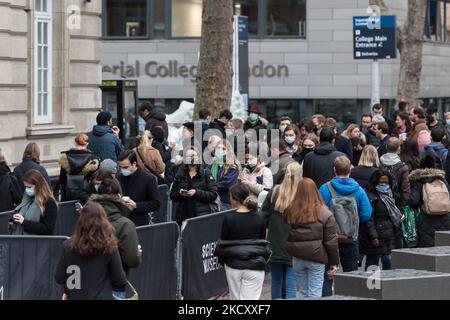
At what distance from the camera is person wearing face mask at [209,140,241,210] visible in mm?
16172

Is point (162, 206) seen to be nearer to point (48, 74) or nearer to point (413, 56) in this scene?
point (48, 74)

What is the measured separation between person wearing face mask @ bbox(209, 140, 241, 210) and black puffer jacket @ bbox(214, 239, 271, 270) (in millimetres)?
4222

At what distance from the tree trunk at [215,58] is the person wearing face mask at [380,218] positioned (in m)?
11.1

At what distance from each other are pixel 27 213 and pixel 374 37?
19149 mm

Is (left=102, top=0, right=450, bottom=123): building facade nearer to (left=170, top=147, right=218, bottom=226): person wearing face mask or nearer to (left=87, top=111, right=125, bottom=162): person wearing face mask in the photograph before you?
(left=87, top=111, right=125, bottom=162): person wearing face mask

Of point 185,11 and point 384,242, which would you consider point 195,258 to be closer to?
point 384,242

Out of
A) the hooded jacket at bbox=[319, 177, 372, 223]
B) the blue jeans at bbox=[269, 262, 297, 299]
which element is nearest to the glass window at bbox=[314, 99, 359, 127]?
the hooded jacket at bbox=[319, 177, 372, 223]

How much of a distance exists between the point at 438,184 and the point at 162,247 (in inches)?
161

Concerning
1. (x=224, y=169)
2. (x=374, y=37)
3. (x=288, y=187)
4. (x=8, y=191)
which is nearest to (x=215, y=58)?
(x=374, y=37)

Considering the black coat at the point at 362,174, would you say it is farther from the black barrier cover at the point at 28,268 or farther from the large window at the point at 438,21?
the large window at the point at 438,21

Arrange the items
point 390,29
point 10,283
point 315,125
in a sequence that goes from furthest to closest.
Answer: point 390,29 < point 315,125 < point 10,283

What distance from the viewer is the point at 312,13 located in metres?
43.1

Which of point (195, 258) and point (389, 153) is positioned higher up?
point (389, 153)
